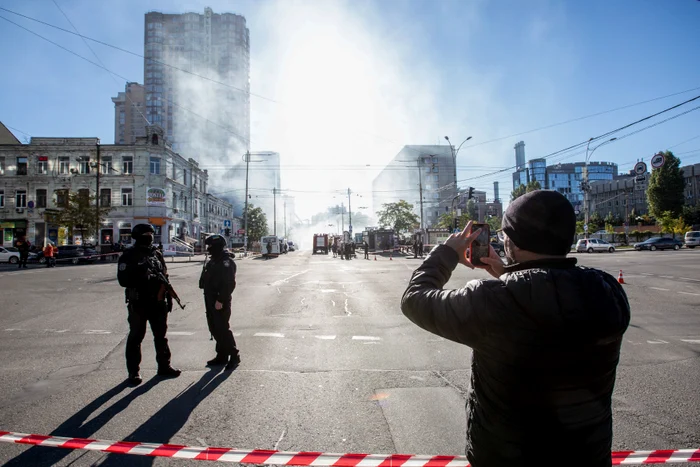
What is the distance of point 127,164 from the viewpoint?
4275 centimetres

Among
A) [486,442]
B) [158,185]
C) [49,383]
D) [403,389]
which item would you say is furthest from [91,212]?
[486,442]

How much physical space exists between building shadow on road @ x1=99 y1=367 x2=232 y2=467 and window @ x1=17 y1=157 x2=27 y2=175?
49.7 metres

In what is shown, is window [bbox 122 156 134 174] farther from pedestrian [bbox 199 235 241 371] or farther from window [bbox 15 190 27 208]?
pedestrian [bbox 199 235 241 371]

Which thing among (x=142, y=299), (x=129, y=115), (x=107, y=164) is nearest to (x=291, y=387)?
(x=142, y=299)

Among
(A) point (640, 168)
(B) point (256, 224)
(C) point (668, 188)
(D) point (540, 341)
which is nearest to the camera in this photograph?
(D) point (540, 341)

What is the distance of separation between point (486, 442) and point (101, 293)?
13917mm

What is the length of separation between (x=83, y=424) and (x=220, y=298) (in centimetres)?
221

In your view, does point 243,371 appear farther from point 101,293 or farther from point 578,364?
point 101,293

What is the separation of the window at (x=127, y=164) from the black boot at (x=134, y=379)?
43940mm

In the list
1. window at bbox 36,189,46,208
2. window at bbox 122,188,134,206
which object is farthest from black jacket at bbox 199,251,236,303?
window at bbox 36,189,46,208

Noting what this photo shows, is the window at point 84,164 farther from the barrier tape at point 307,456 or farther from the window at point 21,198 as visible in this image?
the barrier tape at point 307,456

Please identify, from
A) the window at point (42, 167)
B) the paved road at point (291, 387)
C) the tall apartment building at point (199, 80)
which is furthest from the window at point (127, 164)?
the tall apartment building at point (199, 80)

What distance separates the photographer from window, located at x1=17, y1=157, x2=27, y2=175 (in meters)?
41.8

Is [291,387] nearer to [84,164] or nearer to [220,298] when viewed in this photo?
[220,298]
